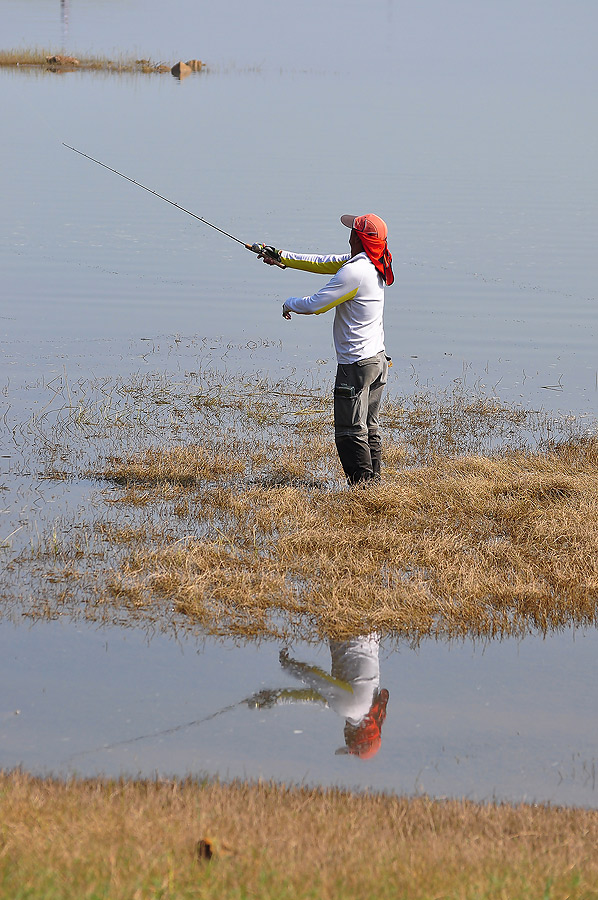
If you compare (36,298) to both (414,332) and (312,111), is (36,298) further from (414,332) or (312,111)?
(312,111)

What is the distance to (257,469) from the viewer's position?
10047 millimetres

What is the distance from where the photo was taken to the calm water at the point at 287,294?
5691mm

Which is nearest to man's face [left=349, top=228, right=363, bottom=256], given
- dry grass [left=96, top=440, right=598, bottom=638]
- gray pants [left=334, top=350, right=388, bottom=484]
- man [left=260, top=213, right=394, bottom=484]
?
man [left=260, top=213, right=394, bottom=484]

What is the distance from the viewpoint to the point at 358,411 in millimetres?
8844

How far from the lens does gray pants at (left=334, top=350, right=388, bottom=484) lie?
28.9ft

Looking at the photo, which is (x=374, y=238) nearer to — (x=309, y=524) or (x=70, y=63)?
(x=309, y=524)

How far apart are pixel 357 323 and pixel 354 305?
141 millimetres

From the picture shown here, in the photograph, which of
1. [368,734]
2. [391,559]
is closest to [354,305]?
[391,559]

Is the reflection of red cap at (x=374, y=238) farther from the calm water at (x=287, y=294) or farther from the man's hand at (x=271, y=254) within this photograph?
the calm water at (x=287, y=294)

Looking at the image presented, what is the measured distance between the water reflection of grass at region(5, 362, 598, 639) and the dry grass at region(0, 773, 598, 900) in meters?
2.07

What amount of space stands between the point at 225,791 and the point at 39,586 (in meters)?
2.90

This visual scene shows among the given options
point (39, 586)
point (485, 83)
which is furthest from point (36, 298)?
point (485, 83)

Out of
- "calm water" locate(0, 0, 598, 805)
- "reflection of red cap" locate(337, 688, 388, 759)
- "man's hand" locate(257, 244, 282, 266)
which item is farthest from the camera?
"man's hand" locate(257, 244, 282, 266)

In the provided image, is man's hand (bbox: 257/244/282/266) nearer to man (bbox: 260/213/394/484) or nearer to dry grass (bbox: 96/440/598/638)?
man (bbox: 260/213/394/484)
